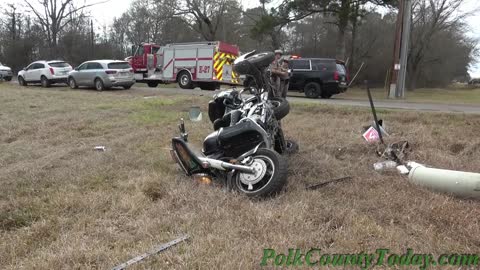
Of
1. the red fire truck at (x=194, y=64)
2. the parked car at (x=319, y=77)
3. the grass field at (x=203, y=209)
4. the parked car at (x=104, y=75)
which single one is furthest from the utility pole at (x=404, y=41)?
the grass field at (x=203, y=209)

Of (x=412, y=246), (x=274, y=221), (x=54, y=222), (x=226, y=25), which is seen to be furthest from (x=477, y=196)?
(x=226, y=25)

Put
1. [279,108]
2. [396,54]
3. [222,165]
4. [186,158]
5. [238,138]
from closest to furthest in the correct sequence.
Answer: [222,165]
[238,138]
[186,158]
[279,108]
[396,54]

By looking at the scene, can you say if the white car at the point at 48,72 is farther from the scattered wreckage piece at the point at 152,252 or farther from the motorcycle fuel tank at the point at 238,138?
the scattered wreckage piece at the point at 152,252

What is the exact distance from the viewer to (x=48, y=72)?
23688mm

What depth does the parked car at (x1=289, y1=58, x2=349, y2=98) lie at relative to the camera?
19578 millimetres

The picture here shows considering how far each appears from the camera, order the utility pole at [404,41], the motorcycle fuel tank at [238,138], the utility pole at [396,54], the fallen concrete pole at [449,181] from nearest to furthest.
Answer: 1. the fallen concrete pole at [449,181]
2. the motorcycle fuel tank at [238,138]
3. the utility pole at [404,41]
4. the utility pole at [396,54]

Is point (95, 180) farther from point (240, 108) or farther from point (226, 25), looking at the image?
point (226, 25)

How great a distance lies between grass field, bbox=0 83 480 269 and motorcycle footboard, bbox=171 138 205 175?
0.15 m

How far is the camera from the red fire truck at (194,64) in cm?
2228

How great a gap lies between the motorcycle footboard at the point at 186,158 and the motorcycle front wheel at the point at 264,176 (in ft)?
1.89

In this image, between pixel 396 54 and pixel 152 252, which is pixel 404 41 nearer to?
pixel 396 54

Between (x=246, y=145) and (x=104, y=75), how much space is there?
1698cm

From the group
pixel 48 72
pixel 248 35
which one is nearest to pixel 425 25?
pixel 248 35

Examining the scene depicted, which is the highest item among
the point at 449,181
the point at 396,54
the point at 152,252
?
the point at 396,54
